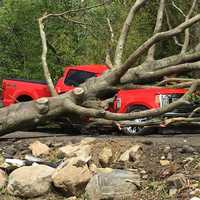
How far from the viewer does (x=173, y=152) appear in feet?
33.8

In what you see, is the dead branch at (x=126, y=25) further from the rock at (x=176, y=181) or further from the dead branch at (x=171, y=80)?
the rock at (x=176, y=181)

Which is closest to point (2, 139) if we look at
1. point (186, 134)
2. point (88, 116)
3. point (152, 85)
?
point (88, 116)

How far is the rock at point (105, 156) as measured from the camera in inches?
384

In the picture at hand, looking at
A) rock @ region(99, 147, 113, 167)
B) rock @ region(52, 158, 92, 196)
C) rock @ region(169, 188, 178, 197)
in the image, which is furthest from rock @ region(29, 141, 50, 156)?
rock @ region(169, 188, 178, 197)

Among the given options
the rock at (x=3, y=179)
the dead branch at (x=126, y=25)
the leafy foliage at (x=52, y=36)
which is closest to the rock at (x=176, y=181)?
the rock at (x=3, y=179)

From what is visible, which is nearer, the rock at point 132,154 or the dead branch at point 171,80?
the rock at point 132,154

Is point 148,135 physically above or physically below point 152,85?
below

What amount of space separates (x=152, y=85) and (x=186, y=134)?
3214 mm

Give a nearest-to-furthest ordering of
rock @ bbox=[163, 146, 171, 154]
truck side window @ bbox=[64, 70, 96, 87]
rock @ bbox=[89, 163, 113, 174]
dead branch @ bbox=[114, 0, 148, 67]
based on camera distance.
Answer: rock @ bbox=[89, 163, 113, 174]
rock @ bbox=[163, 146, 171, 154]
dead branch @ bbox=[114, 0, 148, 67]
truck side window @ bbox=[64, 70, 96, 87]

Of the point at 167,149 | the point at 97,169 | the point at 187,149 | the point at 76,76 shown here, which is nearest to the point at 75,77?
the point at 76,76

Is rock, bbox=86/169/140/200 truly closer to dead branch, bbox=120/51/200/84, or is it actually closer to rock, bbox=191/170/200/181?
rock, bbox=191/170/200/181

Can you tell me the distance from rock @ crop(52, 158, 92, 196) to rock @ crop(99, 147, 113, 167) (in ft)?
3.99

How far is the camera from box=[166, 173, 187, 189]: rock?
7.96 meters

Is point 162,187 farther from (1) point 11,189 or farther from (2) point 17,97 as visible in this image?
(2) point 17,97
